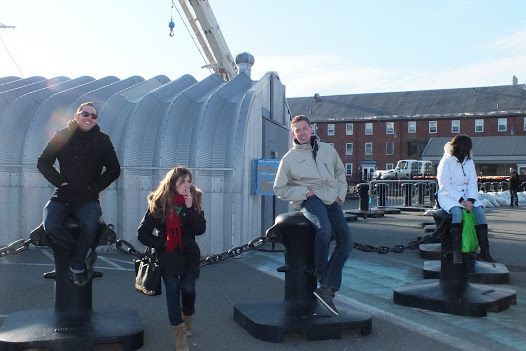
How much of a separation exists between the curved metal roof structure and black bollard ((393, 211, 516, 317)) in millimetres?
4437

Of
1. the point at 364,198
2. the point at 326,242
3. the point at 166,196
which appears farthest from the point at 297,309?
the point at 364,198

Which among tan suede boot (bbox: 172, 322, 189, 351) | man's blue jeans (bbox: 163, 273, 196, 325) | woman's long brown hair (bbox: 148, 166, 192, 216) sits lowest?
tan suede boot (bbox: 172, 322, 189, 351)

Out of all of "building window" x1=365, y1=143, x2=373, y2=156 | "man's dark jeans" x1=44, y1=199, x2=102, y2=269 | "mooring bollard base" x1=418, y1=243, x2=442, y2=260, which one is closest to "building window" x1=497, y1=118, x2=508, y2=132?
"building window" x1=365, y1=143, x2=373, y2=156

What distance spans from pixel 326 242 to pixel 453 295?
79.0 inches

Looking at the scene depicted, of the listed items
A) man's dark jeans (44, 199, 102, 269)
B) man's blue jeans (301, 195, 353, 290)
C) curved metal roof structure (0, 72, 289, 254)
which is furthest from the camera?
curved metal roof structure (0, 72, 289, 254)

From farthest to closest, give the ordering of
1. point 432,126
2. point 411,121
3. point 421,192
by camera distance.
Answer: point 411,121 < point 432,126 < point 421,192

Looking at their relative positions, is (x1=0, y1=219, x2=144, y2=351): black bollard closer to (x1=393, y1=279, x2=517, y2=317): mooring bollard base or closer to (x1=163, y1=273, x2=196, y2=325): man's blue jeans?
(x1=163, y1=273, x2=196, y2=325): man's blue jeans

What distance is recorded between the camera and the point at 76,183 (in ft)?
17.3

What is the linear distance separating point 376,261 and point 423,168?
1690 inches

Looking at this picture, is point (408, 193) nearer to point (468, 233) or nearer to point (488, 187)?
point (468, 233)

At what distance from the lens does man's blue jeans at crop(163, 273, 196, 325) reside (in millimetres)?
5039

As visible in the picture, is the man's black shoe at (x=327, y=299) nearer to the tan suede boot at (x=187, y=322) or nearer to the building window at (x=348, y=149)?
the tan suede boot at (x=187, y=322)

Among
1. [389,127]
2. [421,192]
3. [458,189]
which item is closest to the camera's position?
[458,189]

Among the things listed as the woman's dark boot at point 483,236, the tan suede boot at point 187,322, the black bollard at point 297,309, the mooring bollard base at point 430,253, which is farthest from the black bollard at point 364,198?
the tan suede boot at point 187,322
